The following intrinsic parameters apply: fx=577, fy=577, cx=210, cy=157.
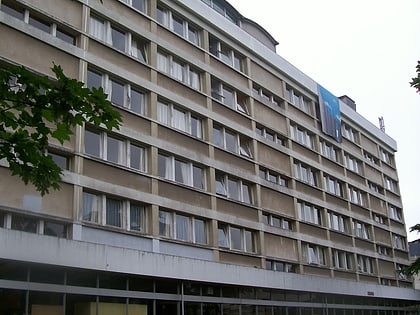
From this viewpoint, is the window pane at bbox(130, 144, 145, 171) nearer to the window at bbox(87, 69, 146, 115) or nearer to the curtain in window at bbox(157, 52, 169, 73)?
the window at bbox(87, 69, 146, 115)

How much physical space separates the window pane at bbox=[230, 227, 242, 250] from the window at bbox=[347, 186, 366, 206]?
45.7 feet

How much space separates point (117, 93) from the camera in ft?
68.5

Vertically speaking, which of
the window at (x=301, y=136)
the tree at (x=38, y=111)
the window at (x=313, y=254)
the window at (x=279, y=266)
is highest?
the window at (x=301, y=136)

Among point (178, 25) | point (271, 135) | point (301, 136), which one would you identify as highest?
point (178, 25)

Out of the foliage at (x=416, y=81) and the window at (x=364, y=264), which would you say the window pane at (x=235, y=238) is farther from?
the window at (x=364, y=264)

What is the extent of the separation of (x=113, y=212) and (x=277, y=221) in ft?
35.5

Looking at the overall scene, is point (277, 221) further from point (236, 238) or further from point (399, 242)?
point (399, 242)

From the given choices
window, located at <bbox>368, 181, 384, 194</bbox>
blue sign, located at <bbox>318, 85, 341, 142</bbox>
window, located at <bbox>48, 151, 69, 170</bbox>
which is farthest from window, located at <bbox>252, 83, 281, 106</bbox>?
window, located at <bbox>368, 181, 384, 194</bbox>

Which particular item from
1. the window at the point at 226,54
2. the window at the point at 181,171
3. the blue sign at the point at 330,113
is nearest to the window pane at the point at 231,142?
the window at the point at 181,171

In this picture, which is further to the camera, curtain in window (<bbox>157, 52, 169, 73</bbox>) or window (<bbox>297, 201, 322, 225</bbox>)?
window (<bbox>297, 201, 322, 225</bbox>)

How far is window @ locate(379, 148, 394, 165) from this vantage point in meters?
44.3

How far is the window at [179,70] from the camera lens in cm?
2320

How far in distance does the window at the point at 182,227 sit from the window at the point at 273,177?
5767mm

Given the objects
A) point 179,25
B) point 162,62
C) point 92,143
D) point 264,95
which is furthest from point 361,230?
point 92,143
